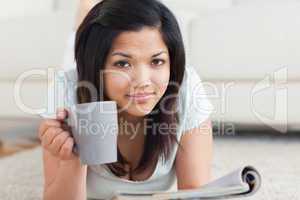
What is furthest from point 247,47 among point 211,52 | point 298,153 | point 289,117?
point 298,153

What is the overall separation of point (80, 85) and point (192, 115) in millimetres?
230

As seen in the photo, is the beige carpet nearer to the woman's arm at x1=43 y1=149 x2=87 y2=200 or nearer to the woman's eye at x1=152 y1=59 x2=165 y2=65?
the woman's arm at x1=43 y1=149 x2=87 y2=200

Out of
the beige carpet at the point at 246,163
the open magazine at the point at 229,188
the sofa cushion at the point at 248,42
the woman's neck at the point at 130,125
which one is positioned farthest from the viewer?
the sofa cushion at the point at 248,42

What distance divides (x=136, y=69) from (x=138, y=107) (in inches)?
2.7

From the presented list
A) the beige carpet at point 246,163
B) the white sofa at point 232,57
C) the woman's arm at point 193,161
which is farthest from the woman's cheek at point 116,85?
the white sofa at point 232,57

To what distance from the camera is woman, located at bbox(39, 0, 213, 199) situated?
757mm

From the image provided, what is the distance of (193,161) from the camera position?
0.92m

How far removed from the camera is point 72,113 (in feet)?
2.32

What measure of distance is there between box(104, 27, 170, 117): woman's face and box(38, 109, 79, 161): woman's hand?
0.09m

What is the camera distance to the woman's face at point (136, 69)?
2.48ft

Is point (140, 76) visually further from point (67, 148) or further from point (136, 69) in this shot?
point (67, 148)

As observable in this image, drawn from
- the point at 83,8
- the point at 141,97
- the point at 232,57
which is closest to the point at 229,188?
the point at 141,97

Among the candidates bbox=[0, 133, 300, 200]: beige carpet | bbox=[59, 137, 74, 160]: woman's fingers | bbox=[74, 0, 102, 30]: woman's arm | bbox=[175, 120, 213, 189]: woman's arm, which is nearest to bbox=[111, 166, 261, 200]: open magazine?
bbox=[59, 137, 74, 160]: woman's fingers

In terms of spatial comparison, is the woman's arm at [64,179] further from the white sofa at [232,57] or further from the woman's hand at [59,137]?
the white sofa at [232,57]
